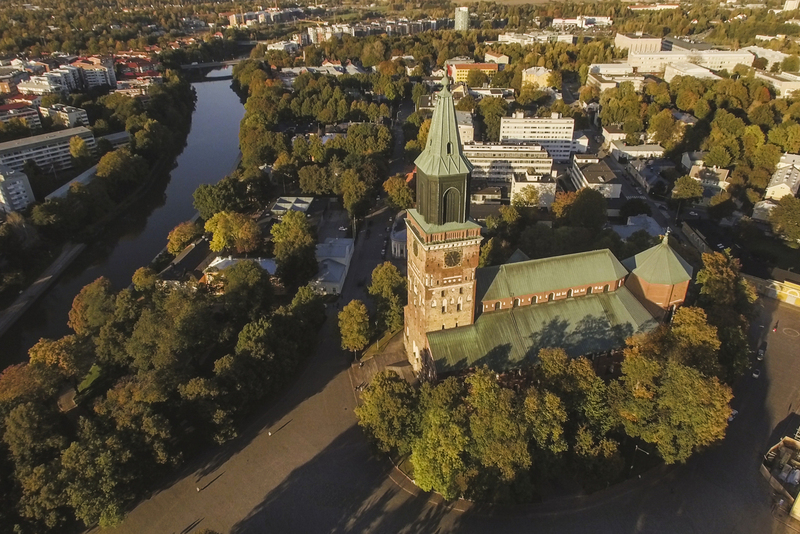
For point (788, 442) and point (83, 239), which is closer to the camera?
point (788, 442)

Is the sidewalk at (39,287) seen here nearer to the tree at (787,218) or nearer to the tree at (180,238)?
the tree at (180,238)

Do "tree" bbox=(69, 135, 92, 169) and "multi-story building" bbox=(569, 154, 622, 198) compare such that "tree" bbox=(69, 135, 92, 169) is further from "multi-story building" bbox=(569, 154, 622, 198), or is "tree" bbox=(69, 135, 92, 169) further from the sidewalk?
"multi-story building" bbox=(569, 154, 622, 198)

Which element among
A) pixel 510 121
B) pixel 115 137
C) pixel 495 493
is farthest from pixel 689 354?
pixel 115 137

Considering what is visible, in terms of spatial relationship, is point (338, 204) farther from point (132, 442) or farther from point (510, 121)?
point (132, 442)

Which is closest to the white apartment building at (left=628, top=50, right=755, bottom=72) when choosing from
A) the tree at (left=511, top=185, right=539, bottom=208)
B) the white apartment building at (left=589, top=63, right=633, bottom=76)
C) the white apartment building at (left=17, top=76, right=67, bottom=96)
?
the white apartment building at (left=589, top=63, right=633, bottom=76)

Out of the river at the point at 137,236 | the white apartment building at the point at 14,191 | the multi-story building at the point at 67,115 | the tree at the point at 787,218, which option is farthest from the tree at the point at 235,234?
the multi-story building at the point at 67,115

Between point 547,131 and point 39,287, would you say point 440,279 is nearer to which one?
point 39,287
